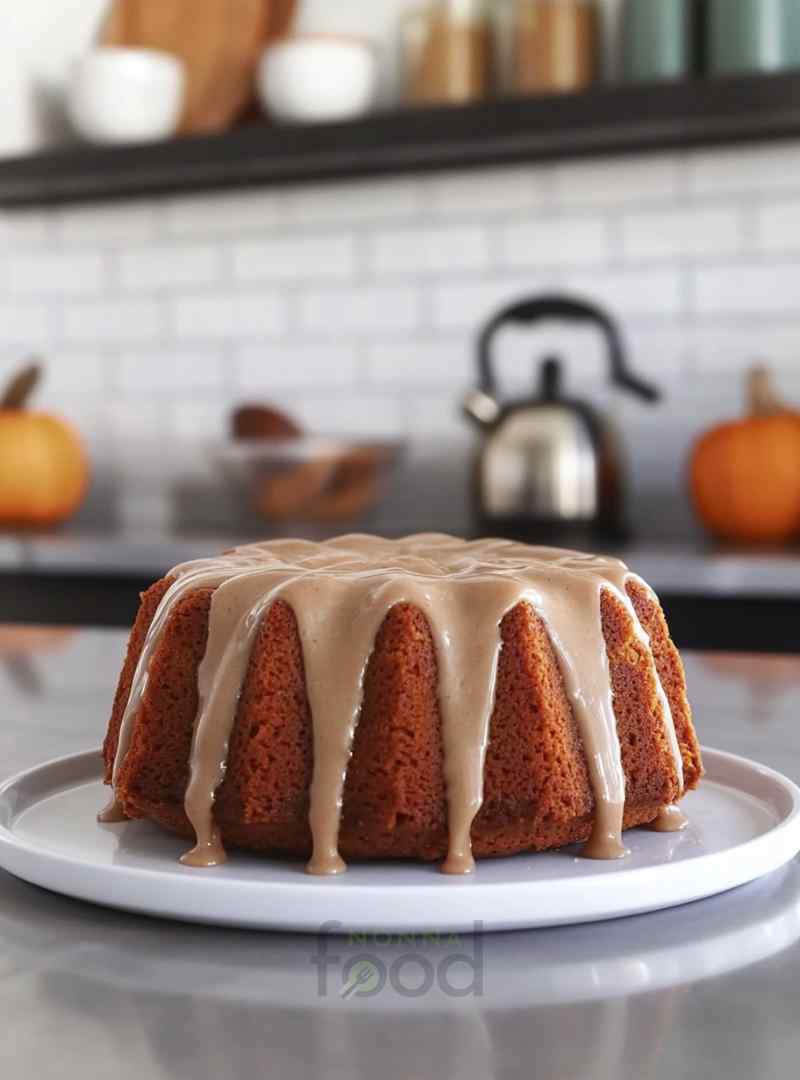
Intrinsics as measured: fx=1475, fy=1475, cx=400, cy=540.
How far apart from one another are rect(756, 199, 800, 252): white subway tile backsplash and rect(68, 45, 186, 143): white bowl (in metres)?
1.18

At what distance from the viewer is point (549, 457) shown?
248 cm

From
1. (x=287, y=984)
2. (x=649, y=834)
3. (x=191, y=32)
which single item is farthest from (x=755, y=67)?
(x=287, y=984)

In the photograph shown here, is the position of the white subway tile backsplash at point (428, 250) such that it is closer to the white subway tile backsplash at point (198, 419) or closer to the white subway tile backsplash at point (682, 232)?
the white subway tile backsplash at point (682, 232)

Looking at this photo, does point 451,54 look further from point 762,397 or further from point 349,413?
point 762,397

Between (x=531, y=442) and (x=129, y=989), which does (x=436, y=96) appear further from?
(x=129, y=989)

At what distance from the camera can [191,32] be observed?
3068 mm

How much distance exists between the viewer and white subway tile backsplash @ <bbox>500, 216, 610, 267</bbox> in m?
2.85

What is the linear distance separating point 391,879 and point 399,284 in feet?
8.18

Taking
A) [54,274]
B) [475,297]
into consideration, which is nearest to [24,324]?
[54,274]

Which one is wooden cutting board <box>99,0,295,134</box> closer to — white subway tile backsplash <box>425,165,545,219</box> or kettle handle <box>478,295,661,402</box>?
white subway tile backsplash <box>425,165,545,219</box>

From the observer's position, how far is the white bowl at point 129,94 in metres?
2.92

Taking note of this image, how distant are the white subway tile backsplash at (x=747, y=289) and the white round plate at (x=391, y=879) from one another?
7.04 ft

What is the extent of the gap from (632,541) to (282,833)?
213 cm

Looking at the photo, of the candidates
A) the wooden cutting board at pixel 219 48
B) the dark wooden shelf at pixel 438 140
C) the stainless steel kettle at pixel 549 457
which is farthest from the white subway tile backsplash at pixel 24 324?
the stainless steel kettle at pixel 549 457
